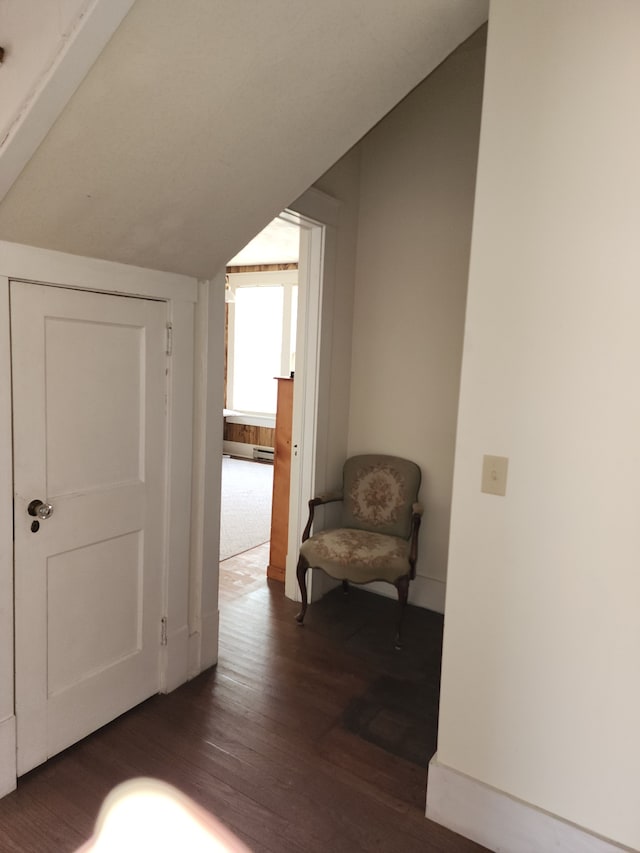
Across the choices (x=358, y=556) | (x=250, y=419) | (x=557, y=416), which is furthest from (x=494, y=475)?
(x=250, y=419)

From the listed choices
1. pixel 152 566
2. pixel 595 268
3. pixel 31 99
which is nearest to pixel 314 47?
pixel 31 99

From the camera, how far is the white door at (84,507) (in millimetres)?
1967

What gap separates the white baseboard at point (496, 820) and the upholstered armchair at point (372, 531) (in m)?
1.12

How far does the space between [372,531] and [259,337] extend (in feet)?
17.3

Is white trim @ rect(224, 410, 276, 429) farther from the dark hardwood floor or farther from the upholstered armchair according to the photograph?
the dark hardwood floor

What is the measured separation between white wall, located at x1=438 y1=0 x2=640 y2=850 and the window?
242 inches

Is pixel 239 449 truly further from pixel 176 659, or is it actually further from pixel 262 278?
pixel 176 659

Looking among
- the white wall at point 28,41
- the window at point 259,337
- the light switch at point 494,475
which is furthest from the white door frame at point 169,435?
the window at point 259,337

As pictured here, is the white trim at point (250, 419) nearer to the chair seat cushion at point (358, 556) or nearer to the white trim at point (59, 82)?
the chair seat cushion at point (358, 556)

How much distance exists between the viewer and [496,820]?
1837 mm

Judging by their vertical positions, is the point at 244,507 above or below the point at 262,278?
below

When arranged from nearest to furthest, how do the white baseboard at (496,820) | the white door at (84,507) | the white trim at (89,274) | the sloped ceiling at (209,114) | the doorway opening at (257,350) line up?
the sloped ceiling at (209,114) < the white baseboard at (496,820) < the white trim at (89,274) < the white door at (84,507) < the doorway opening at (257,350)

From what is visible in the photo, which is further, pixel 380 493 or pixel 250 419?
pixel 250 419

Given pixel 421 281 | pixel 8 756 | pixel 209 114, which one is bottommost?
pixel 8 756
